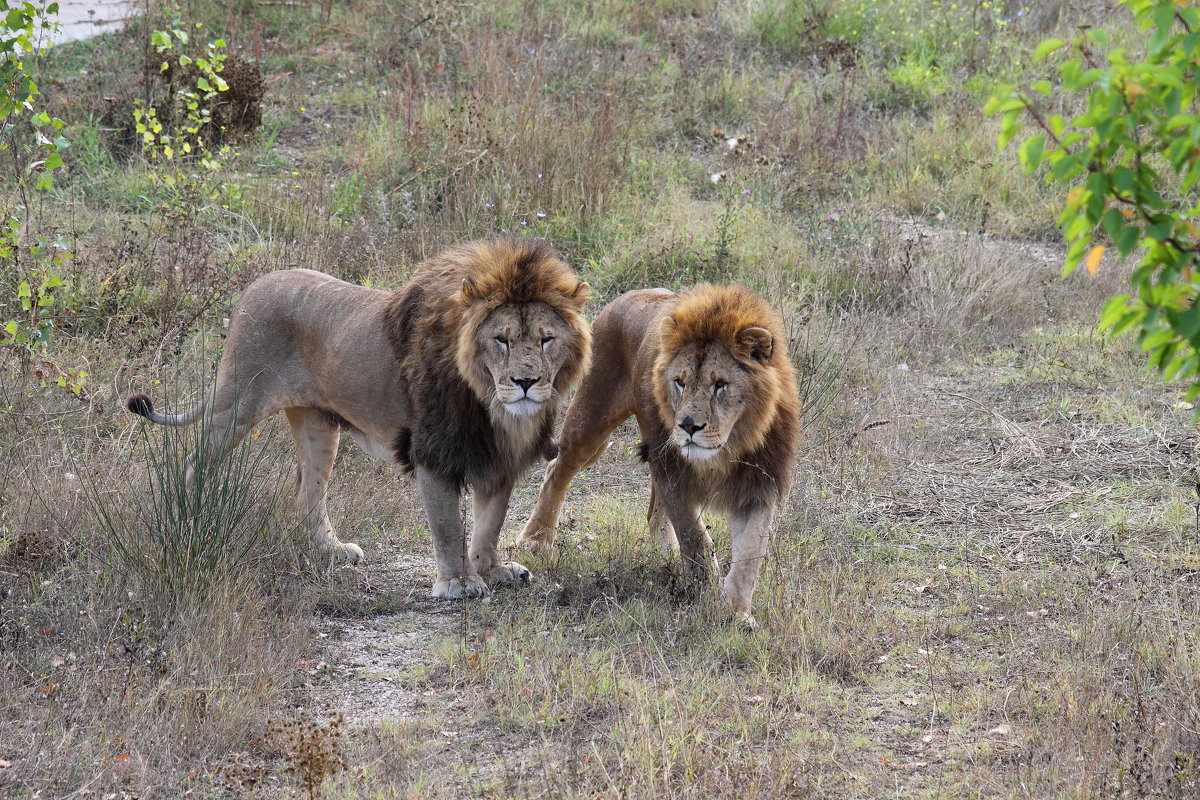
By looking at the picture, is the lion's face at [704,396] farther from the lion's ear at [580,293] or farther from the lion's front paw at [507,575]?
the lion's front paw at [507,575]

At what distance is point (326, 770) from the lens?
11.8ft

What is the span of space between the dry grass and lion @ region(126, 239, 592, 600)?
31cm

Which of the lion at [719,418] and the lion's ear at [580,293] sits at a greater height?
the lion's ear at [580,293]

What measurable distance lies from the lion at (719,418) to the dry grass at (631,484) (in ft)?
0.87

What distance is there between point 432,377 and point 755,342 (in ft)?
4.69

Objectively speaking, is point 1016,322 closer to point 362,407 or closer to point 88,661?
point 362,407

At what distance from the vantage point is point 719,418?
15.1ft

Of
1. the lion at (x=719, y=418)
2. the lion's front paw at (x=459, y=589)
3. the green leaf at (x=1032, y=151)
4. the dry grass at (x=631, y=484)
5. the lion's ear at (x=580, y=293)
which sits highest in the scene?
the green leaf at (x=1032, y=151)

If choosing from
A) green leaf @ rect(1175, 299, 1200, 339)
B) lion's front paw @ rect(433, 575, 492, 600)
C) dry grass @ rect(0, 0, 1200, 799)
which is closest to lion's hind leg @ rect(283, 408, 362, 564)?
dry grass @ rect(0, 0, 1200, 799)

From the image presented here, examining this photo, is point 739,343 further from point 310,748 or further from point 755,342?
point 310,748

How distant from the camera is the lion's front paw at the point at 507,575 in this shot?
18.1 ft

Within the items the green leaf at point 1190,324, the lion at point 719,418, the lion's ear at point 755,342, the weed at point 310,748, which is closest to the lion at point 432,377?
the lion at point 719,418

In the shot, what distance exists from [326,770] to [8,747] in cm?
95

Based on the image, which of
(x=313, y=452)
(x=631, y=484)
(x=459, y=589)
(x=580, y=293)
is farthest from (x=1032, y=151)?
(x=631, y=484)
